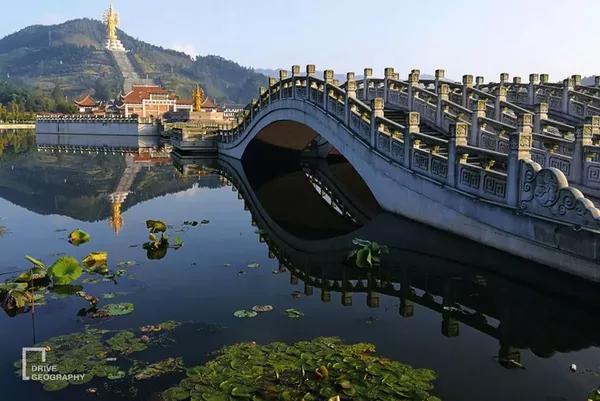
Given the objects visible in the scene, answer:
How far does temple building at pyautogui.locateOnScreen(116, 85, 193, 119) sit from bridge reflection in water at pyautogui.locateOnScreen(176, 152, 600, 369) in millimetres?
80441

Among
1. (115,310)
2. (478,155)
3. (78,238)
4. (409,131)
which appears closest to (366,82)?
(409,131)

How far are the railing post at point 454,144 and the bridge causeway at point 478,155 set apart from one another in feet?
0.09

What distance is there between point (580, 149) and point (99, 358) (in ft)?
42.8

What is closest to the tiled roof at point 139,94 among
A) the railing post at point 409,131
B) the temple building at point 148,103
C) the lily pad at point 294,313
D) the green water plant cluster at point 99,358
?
the temple building at point 148,103

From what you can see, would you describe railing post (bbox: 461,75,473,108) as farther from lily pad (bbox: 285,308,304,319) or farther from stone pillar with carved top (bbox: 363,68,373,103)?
lily pad (bbox: 285,308,304,319)

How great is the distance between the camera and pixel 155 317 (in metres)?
9.19

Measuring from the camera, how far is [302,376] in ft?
22.6

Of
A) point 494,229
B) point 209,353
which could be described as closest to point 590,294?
point 494,229

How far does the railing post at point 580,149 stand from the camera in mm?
13984

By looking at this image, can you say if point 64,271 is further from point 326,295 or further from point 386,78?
point 386,78

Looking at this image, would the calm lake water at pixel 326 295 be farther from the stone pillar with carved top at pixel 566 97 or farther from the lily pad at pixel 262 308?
the stone pillar with carved top at pixel 566 97

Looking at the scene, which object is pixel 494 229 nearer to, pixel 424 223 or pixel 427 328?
pixel 424 223

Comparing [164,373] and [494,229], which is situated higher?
[494,229]

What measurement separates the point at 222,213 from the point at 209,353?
12.0 metres
